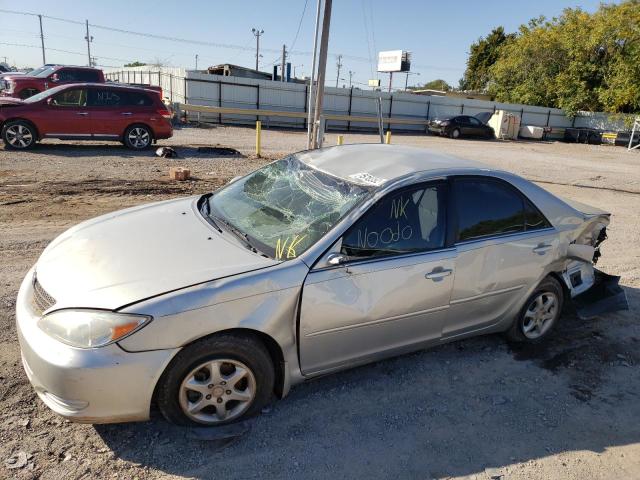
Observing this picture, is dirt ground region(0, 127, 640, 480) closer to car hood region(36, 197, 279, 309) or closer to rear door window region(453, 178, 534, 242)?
car hood region(36, 197, 279, 309)

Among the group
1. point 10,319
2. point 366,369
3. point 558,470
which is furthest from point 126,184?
point 558,470

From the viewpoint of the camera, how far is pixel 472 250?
3.51 m

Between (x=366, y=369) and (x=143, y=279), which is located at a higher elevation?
(x=143, y=279)

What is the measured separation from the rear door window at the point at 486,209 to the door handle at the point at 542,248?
21cm

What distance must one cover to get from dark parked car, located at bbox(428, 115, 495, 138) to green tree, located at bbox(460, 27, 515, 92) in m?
31.8

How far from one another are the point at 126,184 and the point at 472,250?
746cm

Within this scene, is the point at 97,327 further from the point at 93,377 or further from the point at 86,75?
the point at 86,75

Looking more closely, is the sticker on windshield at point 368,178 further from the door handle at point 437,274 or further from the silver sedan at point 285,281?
the door handle at point 437,274

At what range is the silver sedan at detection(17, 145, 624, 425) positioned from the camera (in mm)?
2506

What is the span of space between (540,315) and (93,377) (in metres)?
3.50

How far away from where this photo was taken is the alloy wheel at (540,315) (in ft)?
13.5

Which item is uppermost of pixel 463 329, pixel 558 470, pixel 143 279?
pixel 143 279

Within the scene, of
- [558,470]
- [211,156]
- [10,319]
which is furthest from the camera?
[211,156]

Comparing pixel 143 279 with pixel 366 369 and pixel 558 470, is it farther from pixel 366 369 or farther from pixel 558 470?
pixel 558 470
